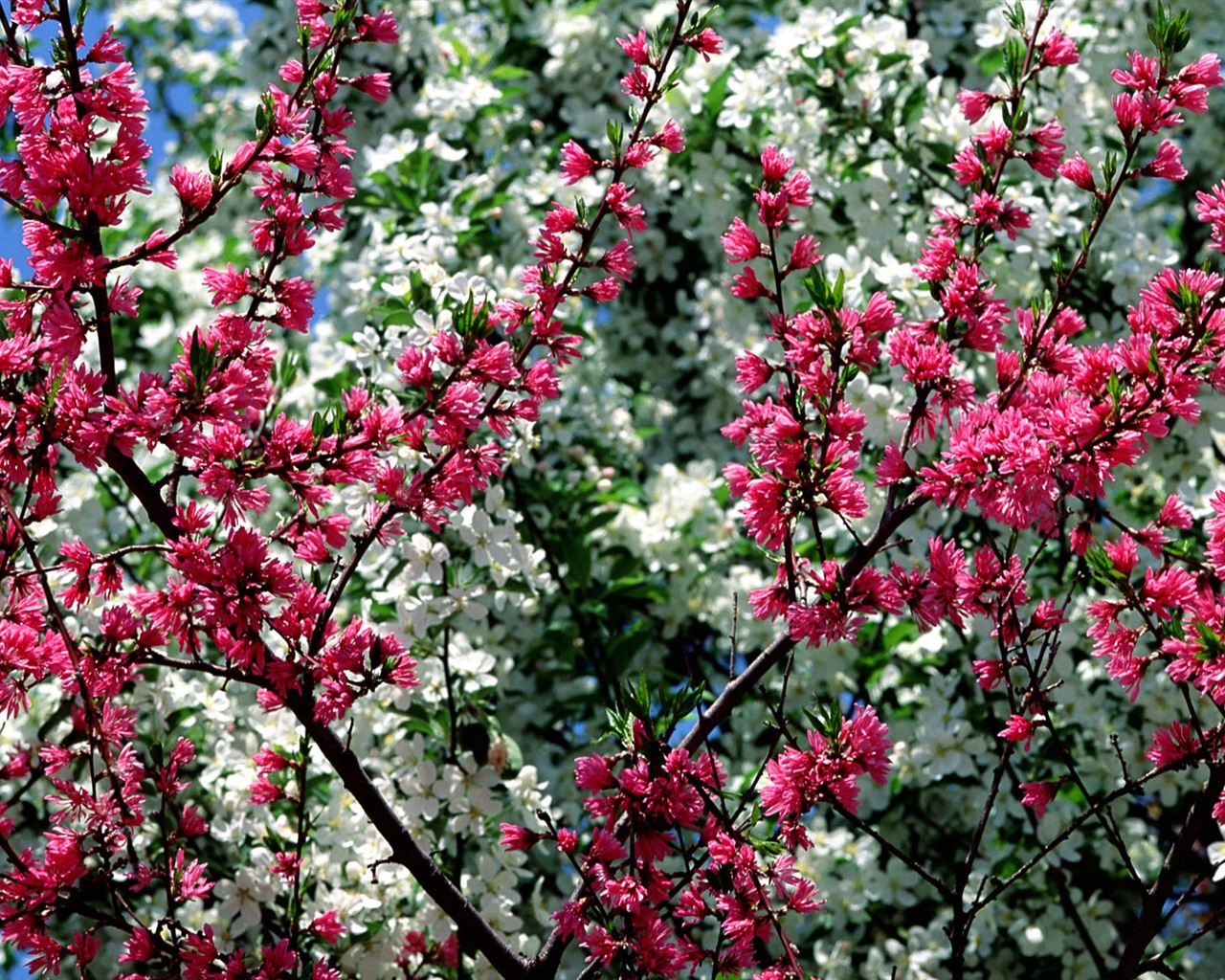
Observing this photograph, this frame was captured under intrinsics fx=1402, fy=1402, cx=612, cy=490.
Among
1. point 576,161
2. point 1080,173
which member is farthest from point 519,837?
point 1080,173

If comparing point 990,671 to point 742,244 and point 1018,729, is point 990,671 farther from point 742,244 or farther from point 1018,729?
point 742,244

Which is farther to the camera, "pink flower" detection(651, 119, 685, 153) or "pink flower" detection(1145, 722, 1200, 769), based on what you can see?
"pink flower" detection(651, 119, 685, 153)

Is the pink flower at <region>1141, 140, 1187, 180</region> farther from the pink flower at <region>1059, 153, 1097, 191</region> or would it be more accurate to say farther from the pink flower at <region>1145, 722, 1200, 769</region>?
the pink flower at <region>1145, 722, 1200, 769</region>

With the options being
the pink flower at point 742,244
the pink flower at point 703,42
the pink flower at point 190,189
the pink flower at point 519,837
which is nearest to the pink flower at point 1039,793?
the pink flower at point 519,837

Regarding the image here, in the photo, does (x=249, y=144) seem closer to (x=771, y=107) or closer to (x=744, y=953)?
(x=744, y=953)

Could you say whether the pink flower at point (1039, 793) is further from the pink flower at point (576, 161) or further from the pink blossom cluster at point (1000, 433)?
the pink flower at point (576, 161)

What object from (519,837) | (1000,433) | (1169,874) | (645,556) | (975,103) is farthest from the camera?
(645,556)

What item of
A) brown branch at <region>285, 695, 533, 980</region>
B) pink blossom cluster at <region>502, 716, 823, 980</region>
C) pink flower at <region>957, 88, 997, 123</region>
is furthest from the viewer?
pink flower at <region>957, 88, 997, 123</region>

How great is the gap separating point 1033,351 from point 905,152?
1.72 meters

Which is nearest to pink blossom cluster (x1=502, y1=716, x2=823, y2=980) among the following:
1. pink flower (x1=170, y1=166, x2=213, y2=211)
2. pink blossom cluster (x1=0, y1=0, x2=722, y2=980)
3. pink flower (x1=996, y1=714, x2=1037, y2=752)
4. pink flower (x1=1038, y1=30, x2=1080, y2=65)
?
pink blossom cluster (x1=0, y1=0, x2=722, y2=980)

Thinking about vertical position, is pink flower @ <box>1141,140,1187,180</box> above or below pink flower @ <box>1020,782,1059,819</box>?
above

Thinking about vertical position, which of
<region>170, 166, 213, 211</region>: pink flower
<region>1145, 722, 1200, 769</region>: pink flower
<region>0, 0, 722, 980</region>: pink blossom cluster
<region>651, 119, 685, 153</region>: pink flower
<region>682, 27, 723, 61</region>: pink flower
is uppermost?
<region>682, 27, 723, 61</region>: pink flower

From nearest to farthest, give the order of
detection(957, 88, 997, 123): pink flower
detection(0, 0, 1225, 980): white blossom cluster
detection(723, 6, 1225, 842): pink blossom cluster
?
detection(723, 6, 1225, 842): pink blossom cluster
detection(957, 88, 997, 123): pink flower
detection(0, 0, 1225, 980): white blossom cluster

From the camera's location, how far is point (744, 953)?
74.5 inches
